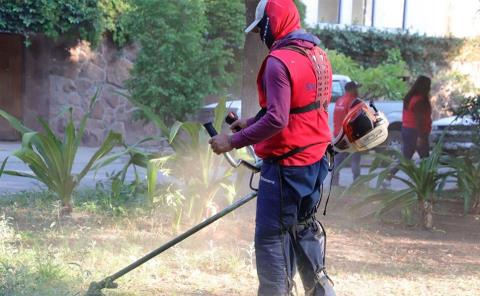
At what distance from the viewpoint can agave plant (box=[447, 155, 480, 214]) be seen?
7.03 metres

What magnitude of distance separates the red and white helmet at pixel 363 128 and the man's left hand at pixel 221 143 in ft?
2.18

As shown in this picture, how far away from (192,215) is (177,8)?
21.3 ft

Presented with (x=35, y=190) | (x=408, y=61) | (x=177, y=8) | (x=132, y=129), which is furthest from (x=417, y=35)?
(x=35, y=190)

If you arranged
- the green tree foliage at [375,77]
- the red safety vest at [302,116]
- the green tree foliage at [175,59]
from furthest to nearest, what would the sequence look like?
1. the green tree foliage at [375,77]
2. the green tree foliage at [175,59]
3. the red safety vest at [302,116]

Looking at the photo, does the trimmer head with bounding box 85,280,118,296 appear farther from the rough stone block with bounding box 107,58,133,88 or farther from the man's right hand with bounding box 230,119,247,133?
the rough stone block with bounding box 107,58,133,88

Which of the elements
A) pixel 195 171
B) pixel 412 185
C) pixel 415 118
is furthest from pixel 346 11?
pixel 195 171

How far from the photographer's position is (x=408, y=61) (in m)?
21.0

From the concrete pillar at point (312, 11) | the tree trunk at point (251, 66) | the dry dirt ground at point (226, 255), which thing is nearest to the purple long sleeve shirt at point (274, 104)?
the dry dirt ground at point (226, 255)

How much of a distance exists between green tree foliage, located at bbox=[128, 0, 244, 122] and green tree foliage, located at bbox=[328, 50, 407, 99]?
181 inches

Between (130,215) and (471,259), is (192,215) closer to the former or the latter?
(130,215)

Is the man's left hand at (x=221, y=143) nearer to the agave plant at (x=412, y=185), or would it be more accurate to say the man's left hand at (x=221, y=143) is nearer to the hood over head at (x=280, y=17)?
the hood over head at (x=280, y=17)

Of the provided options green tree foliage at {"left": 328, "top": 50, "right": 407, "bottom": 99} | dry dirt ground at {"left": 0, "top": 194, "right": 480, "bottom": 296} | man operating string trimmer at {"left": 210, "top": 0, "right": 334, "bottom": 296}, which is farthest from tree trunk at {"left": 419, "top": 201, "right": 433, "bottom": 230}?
green tree foliage at {"left": 328, "top": 50, "right": 407, "bottom": 99}

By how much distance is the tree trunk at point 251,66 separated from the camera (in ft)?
24.2

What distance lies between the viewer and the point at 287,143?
360 cm
